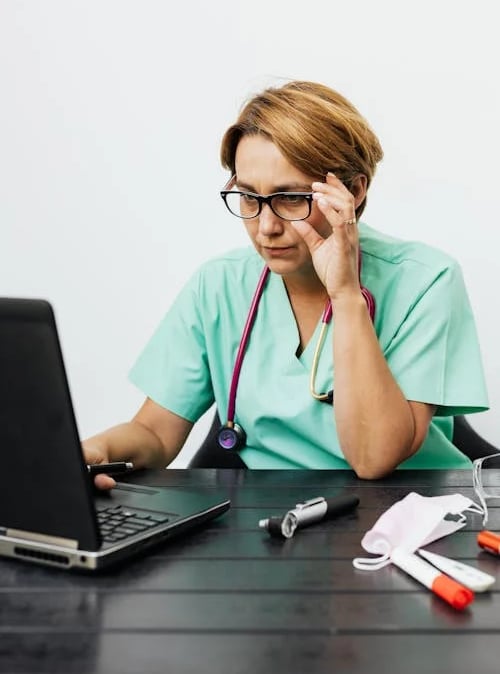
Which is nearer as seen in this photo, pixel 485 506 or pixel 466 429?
pixel 485 506

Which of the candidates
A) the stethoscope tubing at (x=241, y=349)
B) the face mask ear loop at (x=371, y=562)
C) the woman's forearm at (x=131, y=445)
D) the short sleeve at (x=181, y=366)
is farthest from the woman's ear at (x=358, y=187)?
the face mask ear loop at (x=371, y=562)

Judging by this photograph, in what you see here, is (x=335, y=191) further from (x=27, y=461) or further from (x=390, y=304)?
(x=27, y=461)

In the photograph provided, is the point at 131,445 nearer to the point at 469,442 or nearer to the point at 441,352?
the point at 441,352

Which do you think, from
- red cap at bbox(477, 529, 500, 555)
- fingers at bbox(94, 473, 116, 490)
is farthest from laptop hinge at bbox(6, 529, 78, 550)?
red cap at bbox(477, 529, 500, 555)

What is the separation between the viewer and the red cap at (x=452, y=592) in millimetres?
780

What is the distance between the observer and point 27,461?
84 cm

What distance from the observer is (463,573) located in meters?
0.84

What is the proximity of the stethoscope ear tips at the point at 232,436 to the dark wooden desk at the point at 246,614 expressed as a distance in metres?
0.58

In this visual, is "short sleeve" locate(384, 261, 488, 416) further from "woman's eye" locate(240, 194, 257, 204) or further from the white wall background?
the white wall background

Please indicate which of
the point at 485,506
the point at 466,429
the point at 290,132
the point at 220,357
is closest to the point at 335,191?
Result: the point at 290,132

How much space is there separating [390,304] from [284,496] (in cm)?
51

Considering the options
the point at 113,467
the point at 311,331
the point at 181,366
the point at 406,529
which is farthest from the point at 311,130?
the point at 406,529

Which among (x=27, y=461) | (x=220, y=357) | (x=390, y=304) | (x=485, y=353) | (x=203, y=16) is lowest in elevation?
(x=485, y=353)

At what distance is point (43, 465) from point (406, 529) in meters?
0.39
